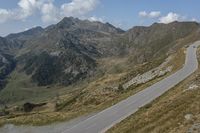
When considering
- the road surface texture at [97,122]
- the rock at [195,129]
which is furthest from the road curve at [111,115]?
the rock at [195,129]

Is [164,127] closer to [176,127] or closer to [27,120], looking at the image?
[176,127]

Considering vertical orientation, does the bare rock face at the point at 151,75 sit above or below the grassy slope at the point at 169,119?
below

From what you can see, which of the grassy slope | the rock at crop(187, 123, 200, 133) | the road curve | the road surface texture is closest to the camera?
the rock at crop(187, 123, 200, 133)

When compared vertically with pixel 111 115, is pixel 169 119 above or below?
above

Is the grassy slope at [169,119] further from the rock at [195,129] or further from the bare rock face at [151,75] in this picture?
the bare rock face at [151,75]

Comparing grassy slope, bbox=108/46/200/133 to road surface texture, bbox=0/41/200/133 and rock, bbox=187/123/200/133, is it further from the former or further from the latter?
road surface texture, bbox=0/41/200/133

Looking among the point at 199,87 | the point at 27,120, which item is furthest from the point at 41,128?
the point at 199,87

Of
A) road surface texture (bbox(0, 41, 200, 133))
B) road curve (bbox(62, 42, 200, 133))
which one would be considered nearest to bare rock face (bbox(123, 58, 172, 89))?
road curve (bbox(62, 42, 200, 133))

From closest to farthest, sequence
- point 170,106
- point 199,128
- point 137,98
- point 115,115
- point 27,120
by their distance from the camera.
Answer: point 199,128 → point 170,106 → point 115,115 → point 27,120 → point 137,98

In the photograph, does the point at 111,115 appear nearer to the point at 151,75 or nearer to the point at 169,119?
the point at 169,119

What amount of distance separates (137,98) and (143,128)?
25119 millimetres

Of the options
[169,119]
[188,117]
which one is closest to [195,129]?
[188,117]

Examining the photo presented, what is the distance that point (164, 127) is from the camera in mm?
31734

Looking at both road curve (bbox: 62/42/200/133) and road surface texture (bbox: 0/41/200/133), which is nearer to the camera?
road curve (bbox: 62/42/200/133)
